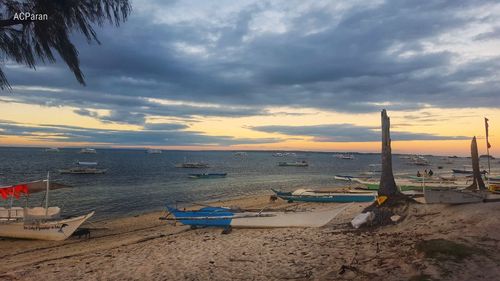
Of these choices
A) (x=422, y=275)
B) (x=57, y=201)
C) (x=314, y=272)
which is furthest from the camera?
(x=57, y=201)

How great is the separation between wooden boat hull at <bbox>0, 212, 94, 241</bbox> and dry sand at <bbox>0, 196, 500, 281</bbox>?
0.65 metres

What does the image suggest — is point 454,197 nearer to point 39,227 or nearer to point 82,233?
point 82,233

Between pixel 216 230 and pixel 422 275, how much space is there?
1168 centimetres

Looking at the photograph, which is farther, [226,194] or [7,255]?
[226,194]

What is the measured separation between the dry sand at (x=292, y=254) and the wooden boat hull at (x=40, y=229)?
647 mm

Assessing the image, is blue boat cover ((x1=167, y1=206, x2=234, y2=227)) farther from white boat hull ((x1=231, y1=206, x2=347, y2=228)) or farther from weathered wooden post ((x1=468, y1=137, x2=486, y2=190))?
weathered wooden post ((x1=468, y1=137, x2=486, y2=190))

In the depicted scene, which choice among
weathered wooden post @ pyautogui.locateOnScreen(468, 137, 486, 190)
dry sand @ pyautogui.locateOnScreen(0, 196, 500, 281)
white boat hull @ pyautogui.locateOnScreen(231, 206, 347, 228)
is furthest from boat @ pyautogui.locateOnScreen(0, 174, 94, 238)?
weathered wooden post @ pyautogui.locateOnScreen(468, 137, 486, 190)

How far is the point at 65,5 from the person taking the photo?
464 centimetres

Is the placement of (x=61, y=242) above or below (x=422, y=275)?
below

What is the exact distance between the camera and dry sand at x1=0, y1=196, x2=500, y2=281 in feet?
26.5

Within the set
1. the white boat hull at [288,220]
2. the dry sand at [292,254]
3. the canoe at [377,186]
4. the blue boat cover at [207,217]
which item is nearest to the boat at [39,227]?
the dry sand at [292,254]

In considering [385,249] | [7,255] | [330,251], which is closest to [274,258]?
[330,251]

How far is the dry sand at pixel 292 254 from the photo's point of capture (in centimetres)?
807

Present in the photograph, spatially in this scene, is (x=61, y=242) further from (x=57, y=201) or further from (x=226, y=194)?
(x=226, y=194)
